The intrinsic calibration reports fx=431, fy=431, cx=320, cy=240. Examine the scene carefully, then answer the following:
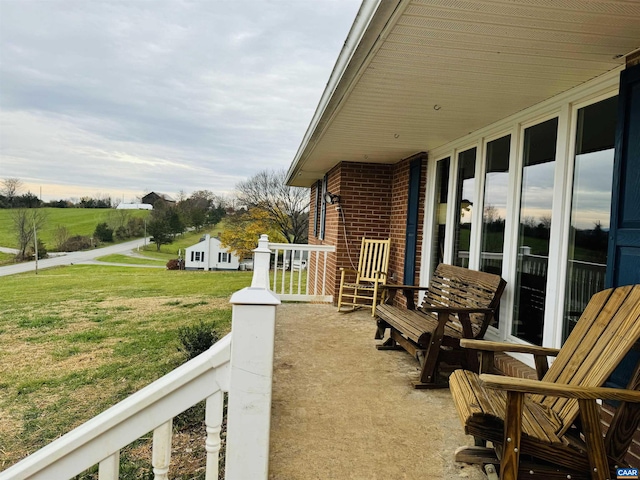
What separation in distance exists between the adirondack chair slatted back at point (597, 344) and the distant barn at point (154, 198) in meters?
32.0

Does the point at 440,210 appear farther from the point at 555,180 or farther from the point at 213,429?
the point at 213,429

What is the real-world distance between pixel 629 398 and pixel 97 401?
5559 mm

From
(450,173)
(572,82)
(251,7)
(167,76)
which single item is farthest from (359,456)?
(167,76)

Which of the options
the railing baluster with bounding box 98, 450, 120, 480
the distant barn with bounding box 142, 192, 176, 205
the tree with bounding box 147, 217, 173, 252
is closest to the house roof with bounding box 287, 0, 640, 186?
the railing baluster with bounding box 98, 450, 120, 480

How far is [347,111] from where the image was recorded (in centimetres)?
361

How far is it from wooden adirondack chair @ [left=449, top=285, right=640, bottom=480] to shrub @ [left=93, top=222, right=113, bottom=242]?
35509mm

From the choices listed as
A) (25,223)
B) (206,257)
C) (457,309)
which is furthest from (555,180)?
(25,223)

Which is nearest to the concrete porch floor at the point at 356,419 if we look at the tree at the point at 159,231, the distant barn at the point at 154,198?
the tree at the point at 159,231

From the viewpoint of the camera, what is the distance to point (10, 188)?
2998 centimetres

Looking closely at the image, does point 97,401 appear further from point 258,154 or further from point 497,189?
point 258,154

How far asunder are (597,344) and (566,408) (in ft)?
1.04

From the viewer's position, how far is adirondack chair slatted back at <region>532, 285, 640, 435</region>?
172 cm

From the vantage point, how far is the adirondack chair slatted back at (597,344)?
1722 mm

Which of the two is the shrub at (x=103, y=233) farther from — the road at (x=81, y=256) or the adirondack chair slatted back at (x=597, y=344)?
the adirondack chair slatted back at (x=597, y=344)
